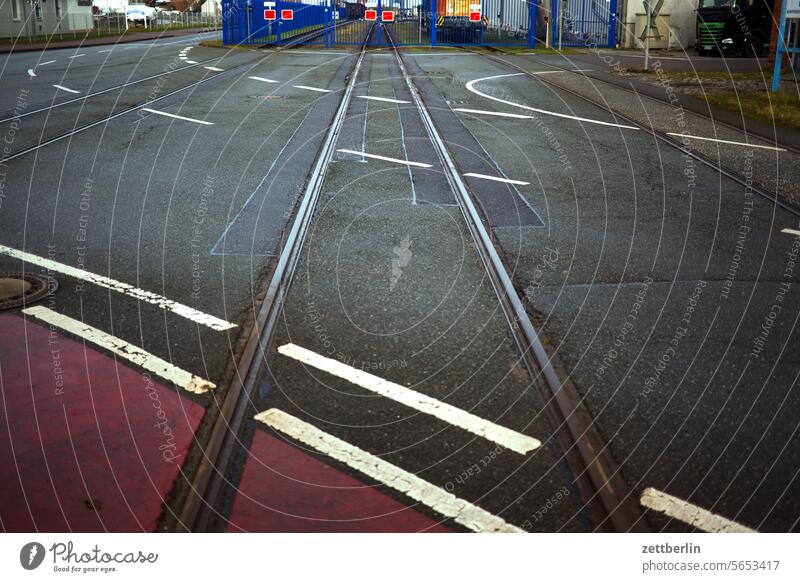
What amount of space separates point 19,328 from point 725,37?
1215 inches

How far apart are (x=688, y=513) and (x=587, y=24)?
131 feet

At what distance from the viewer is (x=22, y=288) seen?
6.22 meters

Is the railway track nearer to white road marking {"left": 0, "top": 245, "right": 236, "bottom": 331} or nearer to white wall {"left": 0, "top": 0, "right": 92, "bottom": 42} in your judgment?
white road marking {"left": 0, "top": 245, "right": 236, "bottom": 331}

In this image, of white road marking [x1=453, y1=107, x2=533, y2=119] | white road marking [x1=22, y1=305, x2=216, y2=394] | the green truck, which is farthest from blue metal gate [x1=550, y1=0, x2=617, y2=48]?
white road marking [x1=22, y1=305, x2=216, y2=394]

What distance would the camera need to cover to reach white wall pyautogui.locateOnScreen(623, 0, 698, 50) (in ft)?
121

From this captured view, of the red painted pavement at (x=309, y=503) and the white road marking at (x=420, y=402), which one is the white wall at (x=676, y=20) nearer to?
the white road marking at (x=420, y=402)

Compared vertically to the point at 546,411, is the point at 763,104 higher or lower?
higher

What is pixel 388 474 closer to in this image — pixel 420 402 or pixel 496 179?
pixel 420 402

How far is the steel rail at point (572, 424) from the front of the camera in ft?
11.5

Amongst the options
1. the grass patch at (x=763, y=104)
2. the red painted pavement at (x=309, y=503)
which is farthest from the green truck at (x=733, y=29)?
the red painted pavement at (x=309, y=503)

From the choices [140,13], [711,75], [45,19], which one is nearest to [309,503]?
[711,75]

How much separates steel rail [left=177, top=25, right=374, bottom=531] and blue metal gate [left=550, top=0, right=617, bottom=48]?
32.3 meters

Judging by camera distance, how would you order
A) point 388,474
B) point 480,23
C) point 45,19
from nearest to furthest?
point 388,474 < point 480,23 < point 45,19
